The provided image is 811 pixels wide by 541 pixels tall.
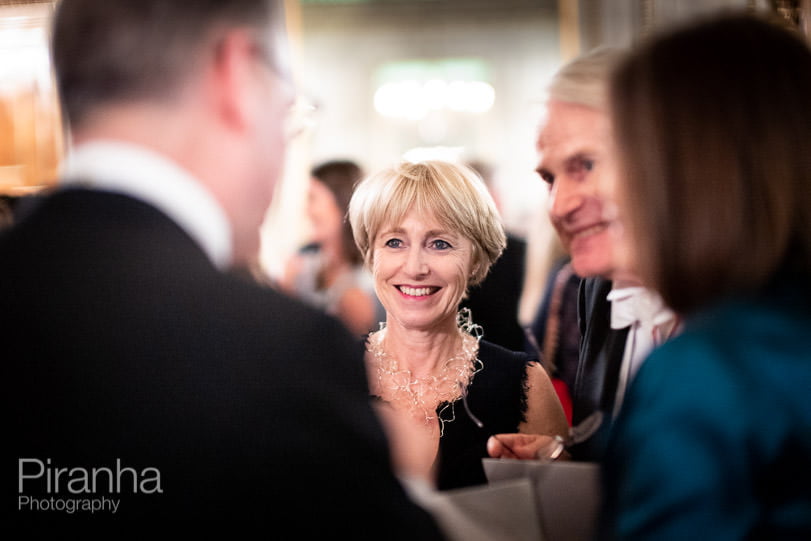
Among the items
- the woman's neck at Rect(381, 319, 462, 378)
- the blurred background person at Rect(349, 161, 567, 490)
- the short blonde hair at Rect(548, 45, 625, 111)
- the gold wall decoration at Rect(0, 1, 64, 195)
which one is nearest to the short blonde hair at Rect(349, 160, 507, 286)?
the blurred background person at Rect(349, 161, 567, 490)

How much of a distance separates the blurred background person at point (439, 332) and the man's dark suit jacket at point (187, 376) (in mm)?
475

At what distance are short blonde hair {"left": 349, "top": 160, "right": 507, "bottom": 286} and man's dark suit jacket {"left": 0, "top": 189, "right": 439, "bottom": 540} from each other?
51 centimetres

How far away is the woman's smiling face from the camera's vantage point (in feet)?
4.01

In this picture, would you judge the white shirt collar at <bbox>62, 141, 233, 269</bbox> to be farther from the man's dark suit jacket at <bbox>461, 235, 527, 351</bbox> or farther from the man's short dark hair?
the man's dark suit jacket at <bbox>461, 235, 527, 351</bbox>

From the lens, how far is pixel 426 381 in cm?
126

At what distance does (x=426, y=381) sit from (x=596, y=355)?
0.32 m

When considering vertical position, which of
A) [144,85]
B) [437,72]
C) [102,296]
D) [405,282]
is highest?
[437,72]

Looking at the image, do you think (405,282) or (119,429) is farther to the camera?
(405,282)

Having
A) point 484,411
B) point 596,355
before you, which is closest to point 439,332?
point 484,411

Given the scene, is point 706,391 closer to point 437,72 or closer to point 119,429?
point 119,429

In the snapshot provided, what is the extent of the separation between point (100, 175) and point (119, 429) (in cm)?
28

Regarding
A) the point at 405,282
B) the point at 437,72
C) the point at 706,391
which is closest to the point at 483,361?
the point at 405,282

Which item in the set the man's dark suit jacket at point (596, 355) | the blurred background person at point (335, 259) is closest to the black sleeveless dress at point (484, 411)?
the man's dark suit jacket at point (596, 355)

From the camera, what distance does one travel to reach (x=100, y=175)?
0.73 m
